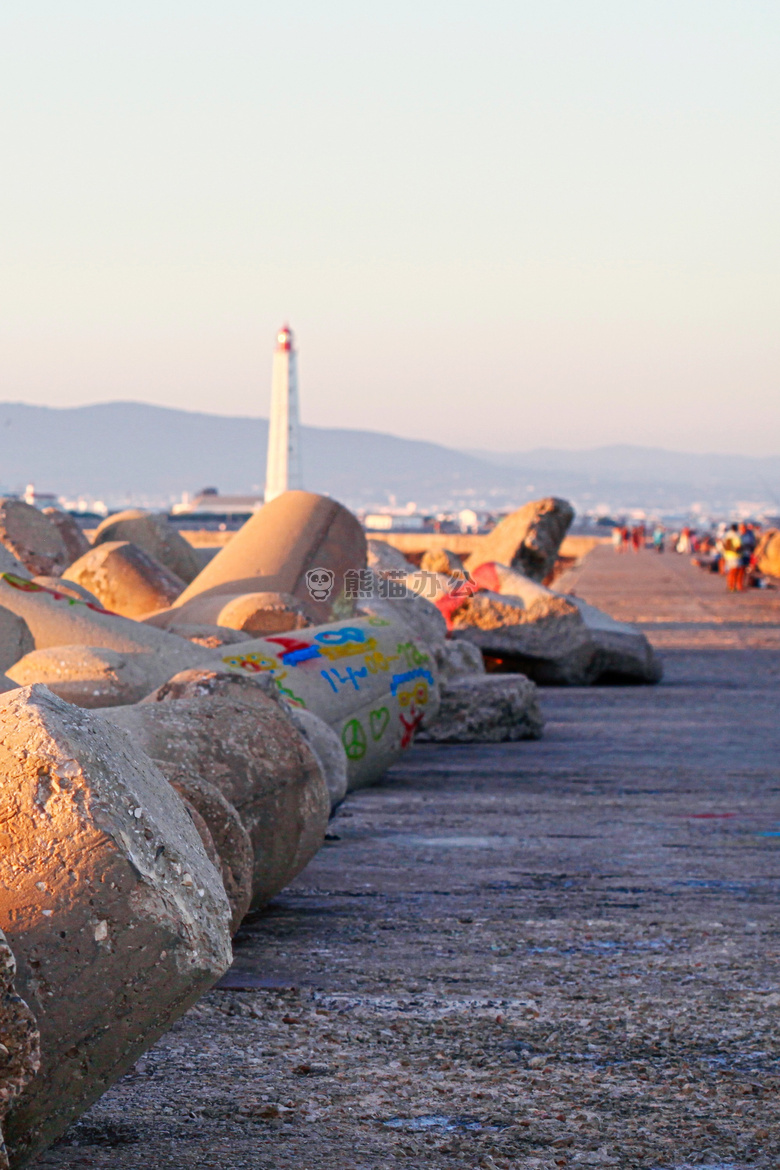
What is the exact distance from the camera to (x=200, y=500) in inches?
4321

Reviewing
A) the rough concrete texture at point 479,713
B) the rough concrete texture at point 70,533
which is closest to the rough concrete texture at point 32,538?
the rough concrete texture at point 70,533

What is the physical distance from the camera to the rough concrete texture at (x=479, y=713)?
28.2 feet

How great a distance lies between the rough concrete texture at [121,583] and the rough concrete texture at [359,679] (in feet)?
11.5

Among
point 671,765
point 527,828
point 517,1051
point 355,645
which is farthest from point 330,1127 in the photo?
point 671,765

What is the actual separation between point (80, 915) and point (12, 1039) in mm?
223

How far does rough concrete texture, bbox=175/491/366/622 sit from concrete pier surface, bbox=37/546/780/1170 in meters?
3.67

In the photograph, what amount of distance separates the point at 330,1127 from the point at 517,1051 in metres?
0.60

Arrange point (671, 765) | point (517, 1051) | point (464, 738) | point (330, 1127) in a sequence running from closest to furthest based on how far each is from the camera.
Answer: point (330, 1127) < point (517, 1051) < point (671, 765) < point (464, 738)

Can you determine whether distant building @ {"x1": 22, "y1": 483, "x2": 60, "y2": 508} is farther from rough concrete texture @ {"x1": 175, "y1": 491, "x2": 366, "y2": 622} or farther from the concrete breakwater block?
the concrete breakwater block

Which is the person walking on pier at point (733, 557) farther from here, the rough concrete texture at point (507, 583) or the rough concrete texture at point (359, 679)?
the rough concrete texture at point (359, 679)

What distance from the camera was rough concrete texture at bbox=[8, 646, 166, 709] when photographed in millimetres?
5926

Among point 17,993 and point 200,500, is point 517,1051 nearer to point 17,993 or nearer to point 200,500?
point 17,993

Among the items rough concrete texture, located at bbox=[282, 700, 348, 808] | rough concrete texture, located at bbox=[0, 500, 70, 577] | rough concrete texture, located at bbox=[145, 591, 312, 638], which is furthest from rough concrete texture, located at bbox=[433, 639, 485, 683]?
rough concrete texture, located at bbox=[0, 500, 70, 577]

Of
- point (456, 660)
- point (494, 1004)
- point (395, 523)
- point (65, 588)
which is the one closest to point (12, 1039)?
point (494, 1004)
